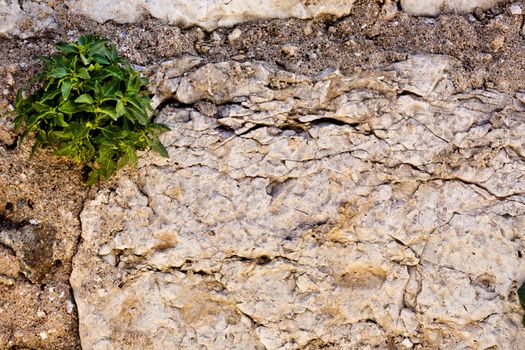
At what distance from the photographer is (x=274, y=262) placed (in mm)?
3445

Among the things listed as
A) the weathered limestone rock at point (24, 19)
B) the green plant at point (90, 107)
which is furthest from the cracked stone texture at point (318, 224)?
the weathered limestone rock at point (24, 19)

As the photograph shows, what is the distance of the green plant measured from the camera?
3133 millimetres

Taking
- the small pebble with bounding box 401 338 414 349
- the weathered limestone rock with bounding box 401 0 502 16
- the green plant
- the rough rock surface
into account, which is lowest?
the small pebble with bounding box 401 338 414 349

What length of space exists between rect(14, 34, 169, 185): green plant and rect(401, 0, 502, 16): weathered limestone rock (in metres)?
1.42

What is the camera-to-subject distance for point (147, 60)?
3.56 metres

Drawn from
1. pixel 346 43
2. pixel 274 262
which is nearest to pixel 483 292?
pixel 274 262

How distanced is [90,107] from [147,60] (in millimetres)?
544

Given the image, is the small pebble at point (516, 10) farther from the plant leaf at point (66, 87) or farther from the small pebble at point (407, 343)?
the plant leaf at point (66, 87)

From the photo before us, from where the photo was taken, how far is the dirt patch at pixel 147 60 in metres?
3.46

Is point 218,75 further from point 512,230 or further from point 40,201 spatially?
point 512,230

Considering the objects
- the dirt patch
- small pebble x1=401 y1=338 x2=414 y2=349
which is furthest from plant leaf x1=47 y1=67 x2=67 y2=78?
small pebble x1=401 y1=338 x2=414 y2=349

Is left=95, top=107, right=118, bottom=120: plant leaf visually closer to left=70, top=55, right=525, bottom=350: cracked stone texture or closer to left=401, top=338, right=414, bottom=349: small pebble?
left=70, top=55, right=525, bottom=350: cracked stone texture

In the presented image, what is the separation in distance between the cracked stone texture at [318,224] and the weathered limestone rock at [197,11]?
37cm

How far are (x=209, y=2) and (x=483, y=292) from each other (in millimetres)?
1975
